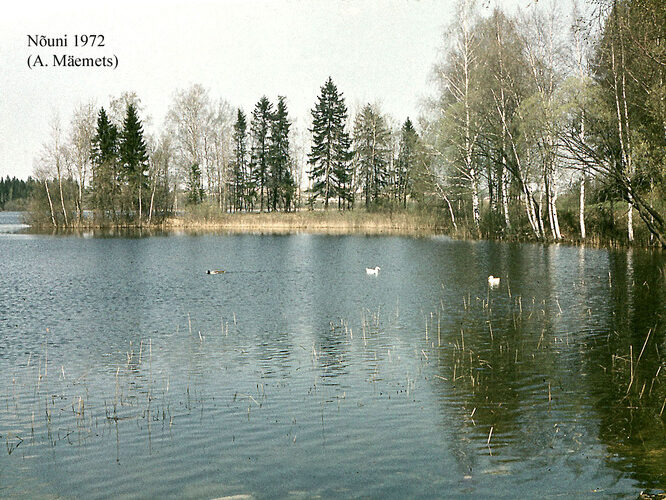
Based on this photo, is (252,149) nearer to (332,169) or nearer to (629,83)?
(332,169)

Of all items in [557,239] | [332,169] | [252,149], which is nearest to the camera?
[557,239]

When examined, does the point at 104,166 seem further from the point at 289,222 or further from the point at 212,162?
the point at 289,222

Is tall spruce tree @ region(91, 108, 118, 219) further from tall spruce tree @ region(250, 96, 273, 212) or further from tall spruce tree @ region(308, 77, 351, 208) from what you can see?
tall spruce tree @ region(308, 77, 351, 208)

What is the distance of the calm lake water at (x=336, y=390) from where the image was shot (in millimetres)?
7492

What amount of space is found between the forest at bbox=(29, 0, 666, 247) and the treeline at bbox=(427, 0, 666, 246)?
0.14 meters

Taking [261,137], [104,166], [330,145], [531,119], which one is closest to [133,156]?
[104,166]

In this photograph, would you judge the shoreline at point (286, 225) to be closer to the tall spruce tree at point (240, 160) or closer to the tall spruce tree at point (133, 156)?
the tall spruce tree at point (133, 156)

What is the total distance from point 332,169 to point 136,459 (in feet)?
242

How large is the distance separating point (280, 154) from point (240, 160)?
5.93m

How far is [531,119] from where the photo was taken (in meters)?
36.7

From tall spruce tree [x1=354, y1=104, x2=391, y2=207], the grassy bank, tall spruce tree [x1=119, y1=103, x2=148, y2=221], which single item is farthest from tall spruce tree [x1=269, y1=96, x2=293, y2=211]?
tall spruce tree [x1=119, y1=103, x2=148, y2=221]

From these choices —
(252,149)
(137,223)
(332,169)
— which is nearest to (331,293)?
(137,223)

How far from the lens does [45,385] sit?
1145cm

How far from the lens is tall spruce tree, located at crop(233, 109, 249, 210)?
281 feet
